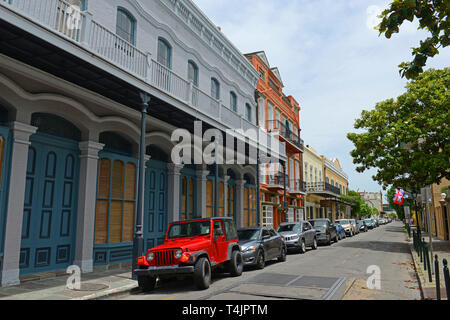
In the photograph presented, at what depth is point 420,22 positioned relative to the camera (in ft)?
18.8

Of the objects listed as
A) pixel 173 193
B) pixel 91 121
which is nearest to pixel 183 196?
pixel 173 193

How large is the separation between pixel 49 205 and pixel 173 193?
5.70 m

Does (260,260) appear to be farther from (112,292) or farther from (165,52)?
(165,52)

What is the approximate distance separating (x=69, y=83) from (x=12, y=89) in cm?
141

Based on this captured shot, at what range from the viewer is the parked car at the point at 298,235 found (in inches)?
667

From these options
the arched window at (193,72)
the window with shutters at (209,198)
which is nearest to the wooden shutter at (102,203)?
the arched window at (193,72)

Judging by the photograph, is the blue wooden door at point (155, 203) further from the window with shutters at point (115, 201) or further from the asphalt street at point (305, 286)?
the asphalt street at point (305, 286)

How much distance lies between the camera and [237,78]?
68.9 feet

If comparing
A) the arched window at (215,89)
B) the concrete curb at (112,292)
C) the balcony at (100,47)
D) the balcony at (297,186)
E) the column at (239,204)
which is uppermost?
the arched window at (215,89)

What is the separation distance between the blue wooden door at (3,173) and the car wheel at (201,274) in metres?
4.78

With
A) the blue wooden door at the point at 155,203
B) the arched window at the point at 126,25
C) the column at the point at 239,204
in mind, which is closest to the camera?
the arched window at the point at 126,25

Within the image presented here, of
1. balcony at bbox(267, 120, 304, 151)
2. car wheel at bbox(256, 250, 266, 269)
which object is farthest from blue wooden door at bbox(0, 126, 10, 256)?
balcony at bbox(267, 120, 304, 151)
